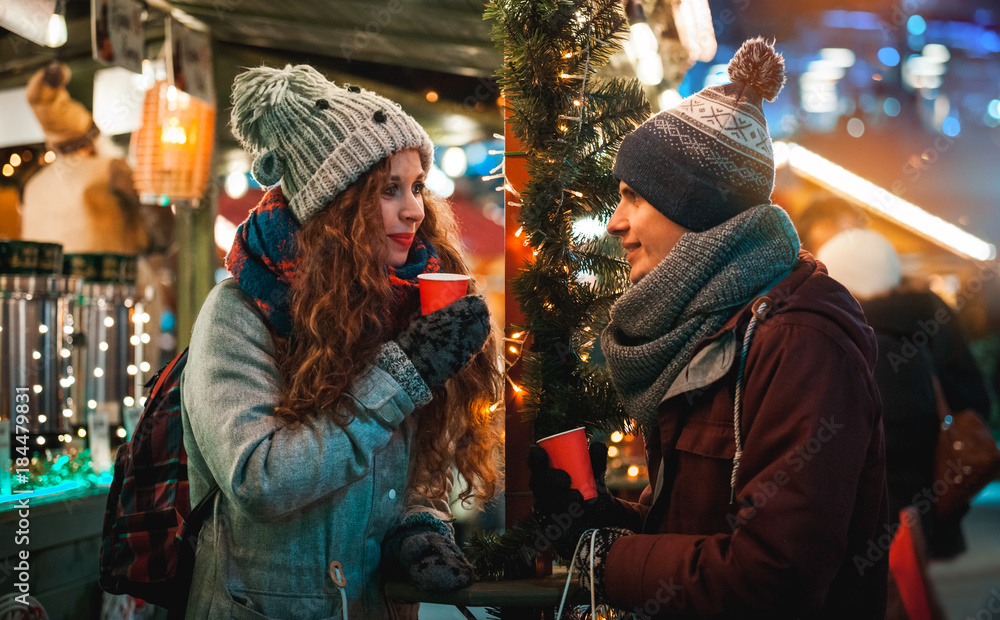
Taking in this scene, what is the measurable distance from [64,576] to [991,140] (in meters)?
17.1

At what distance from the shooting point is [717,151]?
164cm

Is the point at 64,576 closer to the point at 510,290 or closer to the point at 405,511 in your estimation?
the point at 405,511

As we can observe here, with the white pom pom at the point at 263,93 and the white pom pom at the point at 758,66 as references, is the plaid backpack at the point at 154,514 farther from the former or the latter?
the white pom pom at the point at 758,66

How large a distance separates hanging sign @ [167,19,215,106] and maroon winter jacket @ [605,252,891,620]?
3868 millimetres

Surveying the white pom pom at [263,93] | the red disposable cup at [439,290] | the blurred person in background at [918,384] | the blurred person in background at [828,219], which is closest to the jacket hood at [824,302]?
the red disposable cup at [439,290]

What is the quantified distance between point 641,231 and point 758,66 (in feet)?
1.56

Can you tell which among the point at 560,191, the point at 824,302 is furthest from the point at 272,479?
the point at 824,302

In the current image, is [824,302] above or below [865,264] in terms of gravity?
above

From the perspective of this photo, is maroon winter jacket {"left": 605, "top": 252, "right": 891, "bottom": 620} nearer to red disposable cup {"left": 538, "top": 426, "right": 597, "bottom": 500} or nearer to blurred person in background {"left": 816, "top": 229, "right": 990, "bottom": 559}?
red disposable cup {"left": 538, "top": 426, "right": 597, "bottom": 500}

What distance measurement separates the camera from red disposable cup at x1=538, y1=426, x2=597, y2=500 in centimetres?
173

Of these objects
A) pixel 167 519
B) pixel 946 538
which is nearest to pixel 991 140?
pixel 946 538

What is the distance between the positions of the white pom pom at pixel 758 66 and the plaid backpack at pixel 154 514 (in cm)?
167

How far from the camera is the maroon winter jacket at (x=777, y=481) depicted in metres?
1.29

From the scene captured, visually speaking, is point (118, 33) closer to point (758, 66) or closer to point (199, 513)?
point (199, 513)
